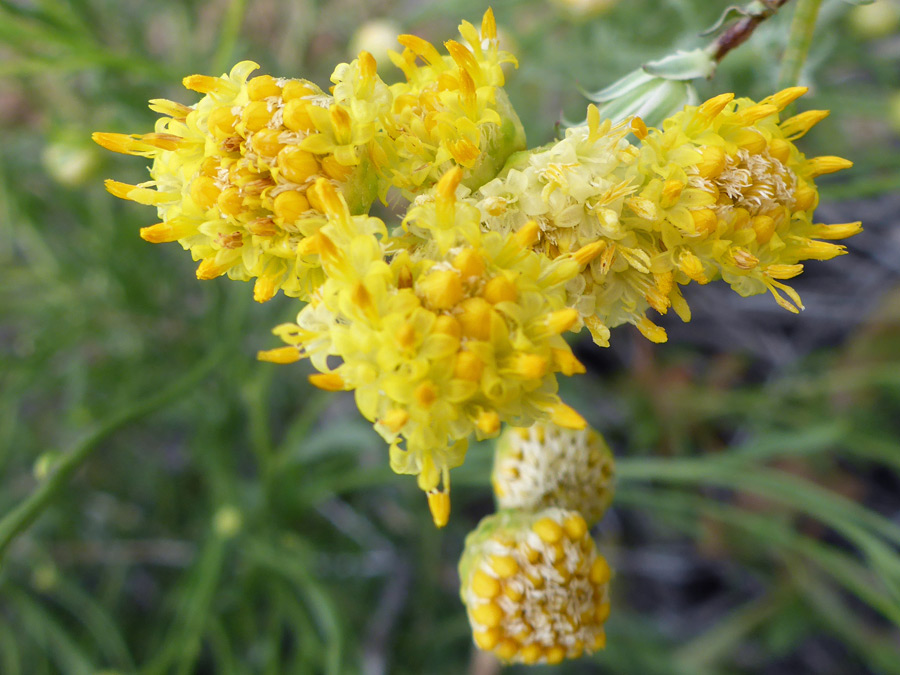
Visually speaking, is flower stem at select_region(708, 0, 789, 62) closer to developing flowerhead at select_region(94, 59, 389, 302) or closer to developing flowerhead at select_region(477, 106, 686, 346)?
developing flowerhead at select_region(477, 106, 686, 346)

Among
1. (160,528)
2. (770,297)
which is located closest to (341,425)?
(160,528)

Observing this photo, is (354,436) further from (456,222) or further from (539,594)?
(456,222)

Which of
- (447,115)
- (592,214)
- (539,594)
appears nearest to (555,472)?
(539,594)

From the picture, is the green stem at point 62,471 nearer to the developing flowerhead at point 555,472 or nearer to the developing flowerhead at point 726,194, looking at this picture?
the developing flowerhead at point 555,472

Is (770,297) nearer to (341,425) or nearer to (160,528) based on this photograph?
(341,425)

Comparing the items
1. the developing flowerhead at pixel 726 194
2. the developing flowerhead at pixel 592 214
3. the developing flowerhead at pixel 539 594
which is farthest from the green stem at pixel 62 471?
the developing flowerhead at pixel 726 194

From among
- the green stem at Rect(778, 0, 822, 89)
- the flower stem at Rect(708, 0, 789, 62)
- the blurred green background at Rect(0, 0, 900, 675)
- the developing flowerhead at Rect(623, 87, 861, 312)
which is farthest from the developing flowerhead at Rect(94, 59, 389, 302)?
the blurred green background at Rect(0, 0, 900, 675)
